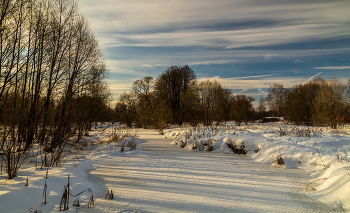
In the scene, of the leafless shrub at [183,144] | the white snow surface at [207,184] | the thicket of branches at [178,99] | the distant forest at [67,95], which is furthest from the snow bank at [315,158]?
the thicket of branches at [178,99]

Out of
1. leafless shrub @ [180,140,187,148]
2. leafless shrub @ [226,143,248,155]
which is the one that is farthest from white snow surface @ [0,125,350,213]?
leafless shrub @ [180,140,187,148]

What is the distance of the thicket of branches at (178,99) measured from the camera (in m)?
28.0

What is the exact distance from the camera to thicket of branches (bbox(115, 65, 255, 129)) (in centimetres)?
2803

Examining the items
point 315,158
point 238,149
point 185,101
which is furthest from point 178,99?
point 315,158

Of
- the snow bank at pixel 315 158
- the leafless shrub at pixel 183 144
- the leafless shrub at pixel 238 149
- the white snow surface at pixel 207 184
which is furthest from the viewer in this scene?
the leafless shrub at pixel 183 144

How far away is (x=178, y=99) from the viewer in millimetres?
33781

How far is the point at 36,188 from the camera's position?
3.62 metres

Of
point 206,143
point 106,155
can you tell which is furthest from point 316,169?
point 106,155

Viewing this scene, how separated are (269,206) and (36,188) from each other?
14.3ft

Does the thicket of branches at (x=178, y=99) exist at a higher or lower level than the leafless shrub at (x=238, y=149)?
higher

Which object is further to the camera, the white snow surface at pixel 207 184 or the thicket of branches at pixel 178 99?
the thicket of branches at pixel 178 99

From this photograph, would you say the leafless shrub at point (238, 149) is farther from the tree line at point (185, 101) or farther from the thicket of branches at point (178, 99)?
the thicket of branches at point (178, 99)

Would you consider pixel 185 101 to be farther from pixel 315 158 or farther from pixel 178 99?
pixel 315 158

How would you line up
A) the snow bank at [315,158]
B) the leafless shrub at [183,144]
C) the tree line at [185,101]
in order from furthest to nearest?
the tree line at [185,101]
the leafless shrub at [183,144]
the snow bank at [315,158]
